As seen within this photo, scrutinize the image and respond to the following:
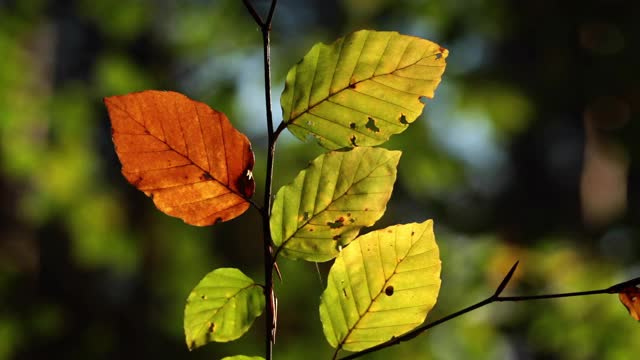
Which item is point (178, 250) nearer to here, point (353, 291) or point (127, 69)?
point (127, 69)

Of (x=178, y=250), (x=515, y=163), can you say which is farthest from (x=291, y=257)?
(x=515, y=163)

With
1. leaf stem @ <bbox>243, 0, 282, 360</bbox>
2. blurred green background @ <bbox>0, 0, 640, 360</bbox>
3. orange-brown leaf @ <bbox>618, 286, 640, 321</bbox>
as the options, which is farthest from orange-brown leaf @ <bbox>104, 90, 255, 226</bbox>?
blurred green background @ <bbox>0, 0, 640, 360</bbox>

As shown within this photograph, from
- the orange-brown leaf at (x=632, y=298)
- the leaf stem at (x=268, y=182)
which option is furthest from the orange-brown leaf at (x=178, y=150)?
the orange-brown leaf at (x=632, y=298)

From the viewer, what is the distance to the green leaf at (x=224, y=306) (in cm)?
26

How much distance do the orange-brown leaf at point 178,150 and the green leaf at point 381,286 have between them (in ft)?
0.17

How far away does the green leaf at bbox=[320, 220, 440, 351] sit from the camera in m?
0.23

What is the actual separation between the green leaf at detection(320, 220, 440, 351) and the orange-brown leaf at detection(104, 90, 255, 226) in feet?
0.17

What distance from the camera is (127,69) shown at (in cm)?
223

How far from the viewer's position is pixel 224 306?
0.26 meters

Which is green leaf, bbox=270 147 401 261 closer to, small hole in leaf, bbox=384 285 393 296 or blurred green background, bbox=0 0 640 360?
small hole in leaf, bbox=384 285 393 296

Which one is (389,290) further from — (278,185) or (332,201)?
(278,185)

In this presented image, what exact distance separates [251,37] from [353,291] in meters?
2.35

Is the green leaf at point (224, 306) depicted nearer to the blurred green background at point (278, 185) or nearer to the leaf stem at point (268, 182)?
the leaf stem at point (268, 182)

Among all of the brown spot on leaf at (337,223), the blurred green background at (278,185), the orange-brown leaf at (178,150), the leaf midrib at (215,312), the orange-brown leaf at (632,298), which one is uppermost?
the orange-brown leaf at (178,150)
